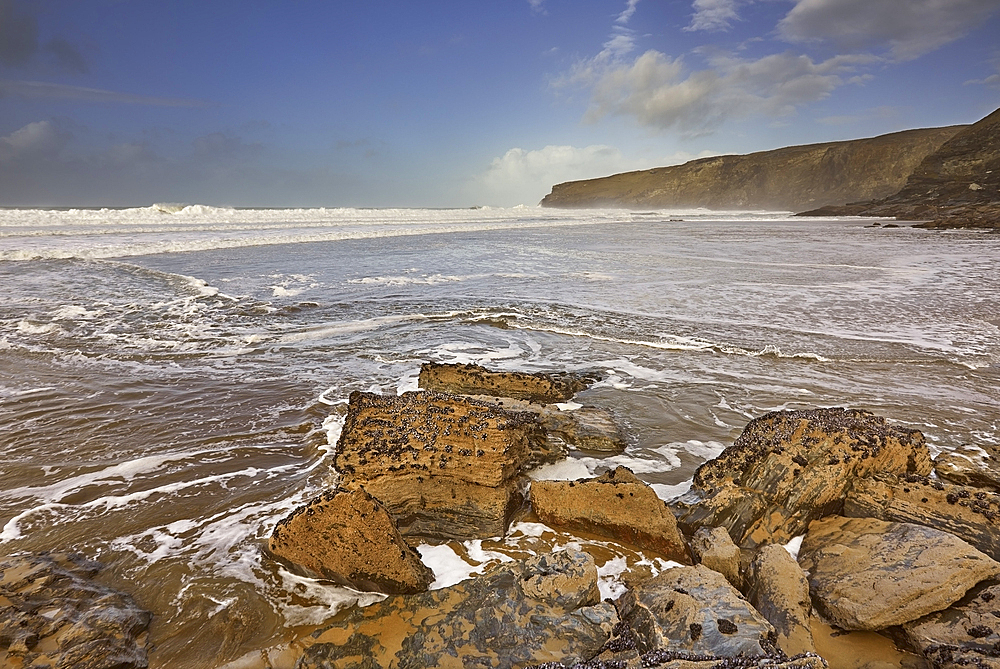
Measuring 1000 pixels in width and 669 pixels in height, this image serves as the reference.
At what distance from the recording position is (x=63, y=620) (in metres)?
2.58

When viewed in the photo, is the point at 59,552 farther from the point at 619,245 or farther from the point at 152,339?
the point at 619,245

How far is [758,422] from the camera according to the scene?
171 inches

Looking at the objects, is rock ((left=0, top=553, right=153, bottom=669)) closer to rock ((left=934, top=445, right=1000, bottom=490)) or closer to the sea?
the sea

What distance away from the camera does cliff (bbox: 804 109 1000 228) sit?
1690 inches

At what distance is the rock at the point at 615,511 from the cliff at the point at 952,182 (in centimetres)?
4731

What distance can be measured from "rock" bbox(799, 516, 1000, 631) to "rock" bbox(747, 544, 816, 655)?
0.61 feet

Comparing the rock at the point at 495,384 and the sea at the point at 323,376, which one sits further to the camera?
the rock at the point at 495,384

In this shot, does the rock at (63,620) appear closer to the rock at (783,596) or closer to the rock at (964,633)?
the rock at (783,596)

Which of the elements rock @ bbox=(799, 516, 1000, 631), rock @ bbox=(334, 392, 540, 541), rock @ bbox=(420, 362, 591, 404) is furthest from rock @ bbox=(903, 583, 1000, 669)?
rock @ bbox=(420, 362, 591, 404)

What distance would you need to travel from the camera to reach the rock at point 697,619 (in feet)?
7.93

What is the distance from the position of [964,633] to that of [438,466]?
10.1 ft

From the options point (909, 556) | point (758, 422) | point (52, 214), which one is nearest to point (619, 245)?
point (758, 422)

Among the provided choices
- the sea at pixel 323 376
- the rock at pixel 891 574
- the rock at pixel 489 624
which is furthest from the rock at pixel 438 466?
the rock at pixel 891 574

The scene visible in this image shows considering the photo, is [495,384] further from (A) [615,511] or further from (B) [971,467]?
(B) [971,467]
